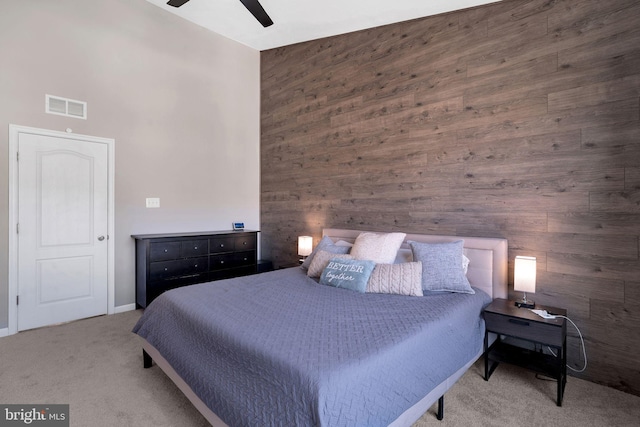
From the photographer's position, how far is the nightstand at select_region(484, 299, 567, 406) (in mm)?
2111

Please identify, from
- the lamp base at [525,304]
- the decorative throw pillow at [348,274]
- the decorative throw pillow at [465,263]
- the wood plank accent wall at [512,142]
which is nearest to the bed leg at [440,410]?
the decorative throw pillow at [348,274]

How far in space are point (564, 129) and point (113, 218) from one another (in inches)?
181

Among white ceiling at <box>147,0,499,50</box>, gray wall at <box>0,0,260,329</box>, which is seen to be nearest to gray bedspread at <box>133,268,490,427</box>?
gray wall at <box>0,0,260,329</box>

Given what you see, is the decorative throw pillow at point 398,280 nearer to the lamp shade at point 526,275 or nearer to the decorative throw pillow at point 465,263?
the decorative throw pillow at point 465,263

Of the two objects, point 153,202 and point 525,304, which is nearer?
point 525,304

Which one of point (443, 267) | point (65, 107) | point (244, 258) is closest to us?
point (443, 267)

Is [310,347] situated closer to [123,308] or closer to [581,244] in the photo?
[581,244]

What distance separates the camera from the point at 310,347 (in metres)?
1.52

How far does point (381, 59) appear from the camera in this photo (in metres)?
3.63

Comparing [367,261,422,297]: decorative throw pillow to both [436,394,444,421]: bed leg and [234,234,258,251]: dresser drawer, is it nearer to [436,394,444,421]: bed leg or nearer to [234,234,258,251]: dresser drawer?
[436,394,444,421]: bed leg

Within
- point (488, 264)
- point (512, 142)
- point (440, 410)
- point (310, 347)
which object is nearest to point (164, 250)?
point (310, 347)

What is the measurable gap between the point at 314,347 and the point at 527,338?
1611 millimetres

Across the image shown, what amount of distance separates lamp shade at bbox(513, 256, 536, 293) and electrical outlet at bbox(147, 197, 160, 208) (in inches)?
159

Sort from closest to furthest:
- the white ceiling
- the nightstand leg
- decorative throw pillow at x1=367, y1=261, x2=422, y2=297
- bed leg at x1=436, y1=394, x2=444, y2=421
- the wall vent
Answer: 1. bed leg at x1=436, y1=394, x2=444, y2=421
2. the nightstand leg
3. decorative throw pillow at x1=367, y1=261, x2=422, y2=297
4. the white ceiling
5. the wall vent
